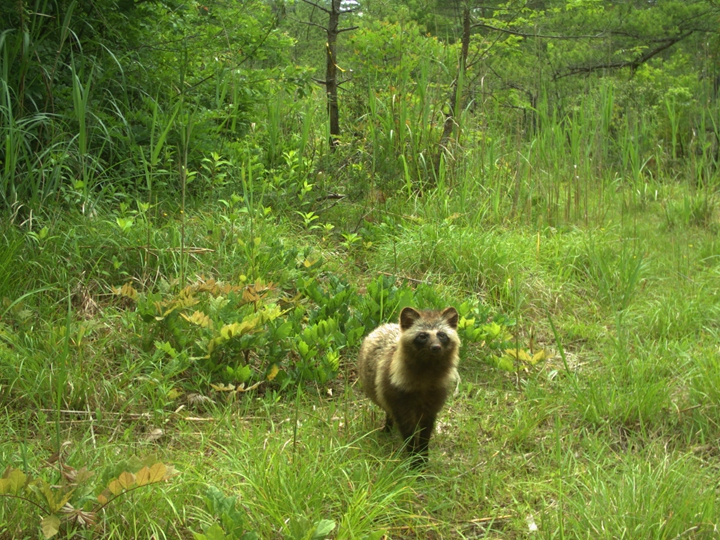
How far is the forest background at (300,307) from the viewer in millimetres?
2611

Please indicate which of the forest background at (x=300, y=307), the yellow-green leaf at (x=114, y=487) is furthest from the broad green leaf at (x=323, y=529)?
the yellow-green leaf at (x=114, y=487)

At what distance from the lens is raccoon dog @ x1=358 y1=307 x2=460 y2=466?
3184 millimetres

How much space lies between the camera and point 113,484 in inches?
89.4

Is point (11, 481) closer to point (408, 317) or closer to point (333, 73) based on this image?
point (408, 317)

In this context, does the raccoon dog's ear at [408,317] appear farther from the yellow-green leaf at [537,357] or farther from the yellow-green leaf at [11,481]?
the yellow-green leaf at [11,481]

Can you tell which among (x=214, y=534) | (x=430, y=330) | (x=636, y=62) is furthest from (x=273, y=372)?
(x=636, y=62)

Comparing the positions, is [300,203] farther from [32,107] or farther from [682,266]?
[682,266]

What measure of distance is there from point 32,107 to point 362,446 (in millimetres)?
3672

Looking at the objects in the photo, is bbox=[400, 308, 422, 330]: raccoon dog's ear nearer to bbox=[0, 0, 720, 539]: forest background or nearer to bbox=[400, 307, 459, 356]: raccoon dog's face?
bbox=[400, 307, 459, 356]: raccoon dog's face

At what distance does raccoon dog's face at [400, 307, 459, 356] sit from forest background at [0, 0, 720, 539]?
50 centimetres

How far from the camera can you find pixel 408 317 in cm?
332

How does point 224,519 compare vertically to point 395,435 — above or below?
above

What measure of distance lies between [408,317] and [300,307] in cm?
106

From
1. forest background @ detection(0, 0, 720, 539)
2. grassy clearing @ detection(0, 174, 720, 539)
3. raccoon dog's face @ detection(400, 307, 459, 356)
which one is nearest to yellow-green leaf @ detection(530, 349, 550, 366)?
forest background @ detection(0, 0, 720, 539)
